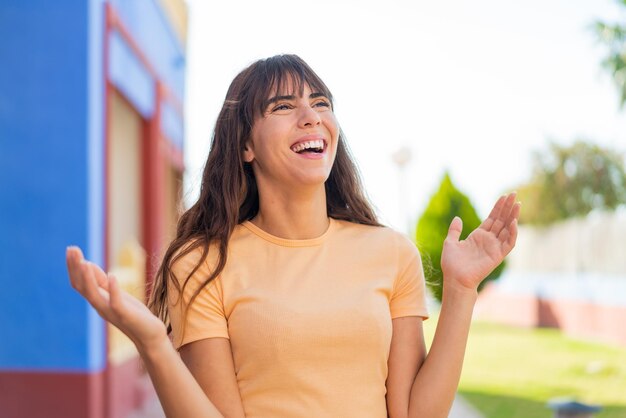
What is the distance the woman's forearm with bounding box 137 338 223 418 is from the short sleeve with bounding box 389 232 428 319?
62cm

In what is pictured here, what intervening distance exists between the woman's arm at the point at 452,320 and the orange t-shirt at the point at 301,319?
0.25ft

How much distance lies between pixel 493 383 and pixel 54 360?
6.72m

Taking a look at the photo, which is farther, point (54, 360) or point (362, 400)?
point (54, 360)

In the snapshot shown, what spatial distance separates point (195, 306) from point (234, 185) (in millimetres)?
420

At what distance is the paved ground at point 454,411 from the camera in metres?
8.06

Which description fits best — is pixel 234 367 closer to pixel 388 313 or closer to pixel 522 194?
pixel 388 313

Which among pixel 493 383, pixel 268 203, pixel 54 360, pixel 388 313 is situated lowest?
pixel 493 383

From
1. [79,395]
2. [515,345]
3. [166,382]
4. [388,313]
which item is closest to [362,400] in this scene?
[388,313]

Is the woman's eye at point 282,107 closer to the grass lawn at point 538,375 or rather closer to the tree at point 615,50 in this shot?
the grass lawn at point 538,375

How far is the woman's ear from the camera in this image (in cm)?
263

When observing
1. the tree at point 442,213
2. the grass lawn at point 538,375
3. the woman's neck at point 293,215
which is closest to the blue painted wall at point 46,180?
the woman's neck at point 293,215

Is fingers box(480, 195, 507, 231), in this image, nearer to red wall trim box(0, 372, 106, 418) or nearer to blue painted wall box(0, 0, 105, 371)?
blue painted wall box(0, 0, 105, 371)

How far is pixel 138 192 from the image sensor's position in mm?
9562

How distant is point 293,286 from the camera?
2.43 m
